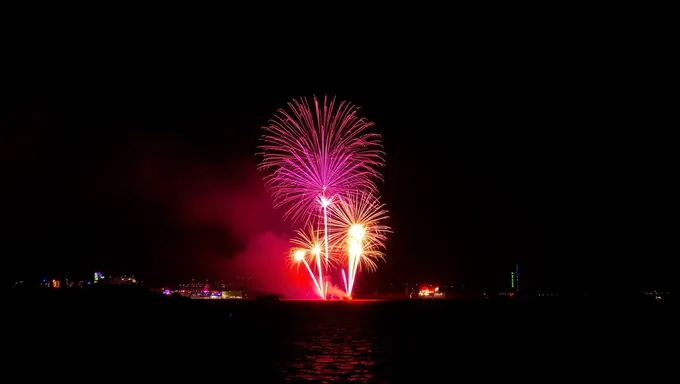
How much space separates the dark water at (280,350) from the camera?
24.0m

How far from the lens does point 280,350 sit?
105 feet

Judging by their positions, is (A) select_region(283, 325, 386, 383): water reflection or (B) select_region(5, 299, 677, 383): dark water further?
(B) select_region(5, 299, 677, 383): dark water

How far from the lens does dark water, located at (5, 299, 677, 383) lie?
945 inches

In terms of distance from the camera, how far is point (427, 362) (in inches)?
1126

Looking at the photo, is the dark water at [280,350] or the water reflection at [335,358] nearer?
the water reflection at [335,358]

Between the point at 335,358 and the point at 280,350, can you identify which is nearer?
the point at 335,358

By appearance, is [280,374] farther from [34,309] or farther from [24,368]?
[34,309]

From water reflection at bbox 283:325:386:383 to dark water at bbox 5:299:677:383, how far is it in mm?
43

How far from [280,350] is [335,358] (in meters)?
4.70

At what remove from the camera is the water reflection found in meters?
22.9

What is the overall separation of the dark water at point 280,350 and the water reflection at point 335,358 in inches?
1.7

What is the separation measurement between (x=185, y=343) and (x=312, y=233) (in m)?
48.8

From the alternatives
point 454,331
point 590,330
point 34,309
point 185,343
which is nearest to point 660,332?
point 590,330

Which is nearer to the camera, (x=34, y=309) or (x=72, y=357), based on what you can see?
(x=72, y=357)
